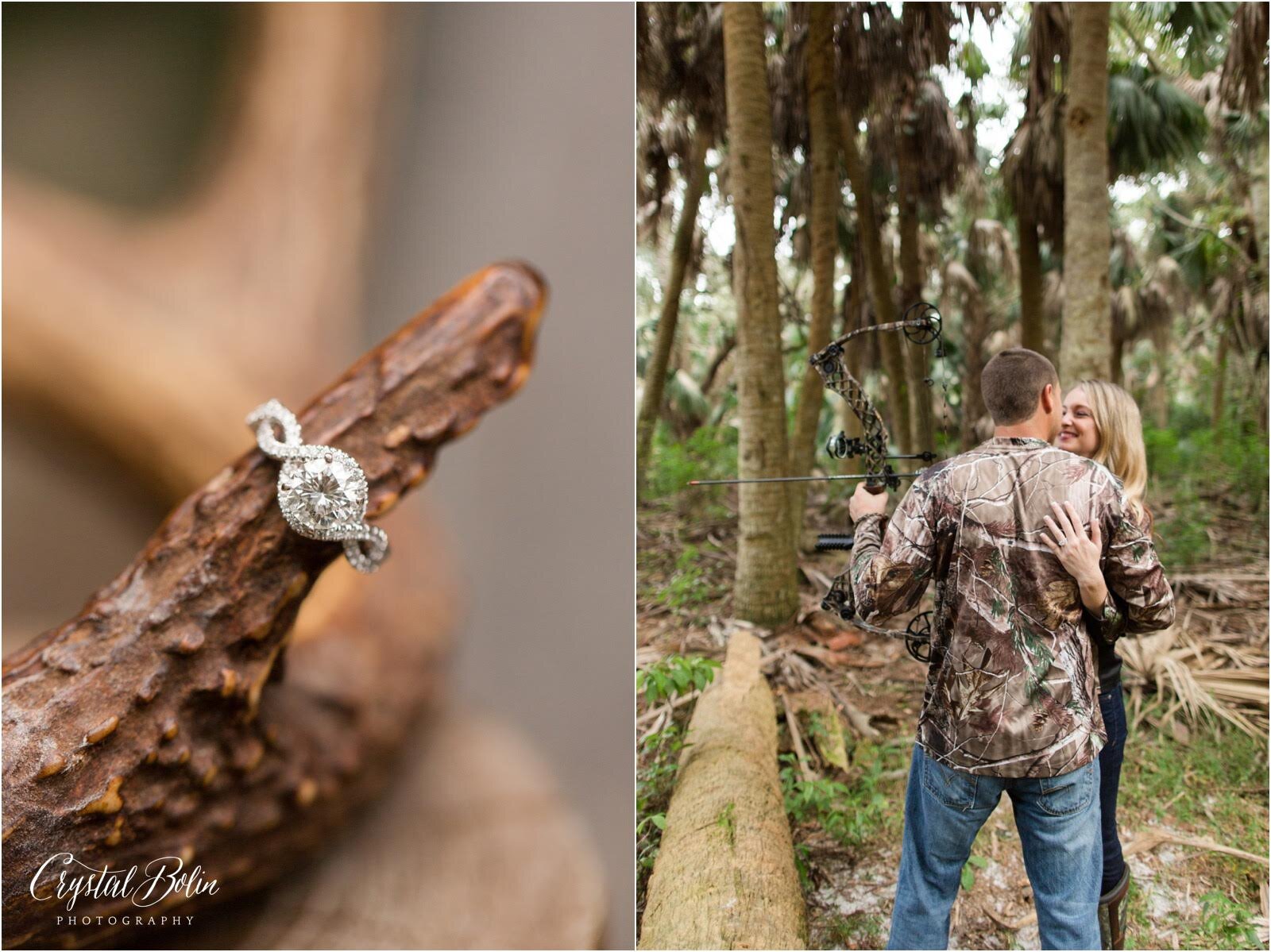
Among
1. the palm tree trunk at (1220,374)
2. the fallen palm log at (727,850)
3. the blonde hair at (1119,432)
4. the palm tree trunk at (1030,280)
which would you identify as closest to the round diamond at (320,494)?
the fallen palm log at (727,850)

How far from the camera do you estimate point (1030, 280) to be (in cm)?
392

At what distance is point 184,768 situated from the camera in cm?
128

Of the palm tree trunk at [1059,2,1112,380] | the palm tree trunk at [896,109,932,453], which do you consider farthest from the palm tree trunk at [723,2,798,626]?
the palm tree trunk at [896,109,932,453]

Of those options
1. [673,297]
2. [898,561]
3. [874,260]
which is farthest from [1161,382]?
[898,561]

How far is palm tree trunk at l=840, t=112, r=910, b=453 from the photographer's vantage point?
12.1ft

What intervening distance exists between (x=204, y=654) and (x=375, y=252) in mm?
935

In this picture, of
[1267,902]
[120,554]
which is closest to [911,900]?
[1267,902]

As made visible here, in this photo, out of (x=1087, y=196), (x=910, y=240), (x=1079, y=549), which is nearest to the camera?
(x=1079, y=549)

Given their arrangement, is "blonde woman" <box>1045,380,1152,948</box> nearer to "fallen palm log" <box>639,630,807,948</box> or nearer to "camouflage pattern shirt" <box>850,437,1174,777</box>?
"camouflage pattern shirt" <box>850,437,1174,777</box>

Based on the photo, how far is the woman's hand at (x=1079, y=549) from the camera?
1.25 metres

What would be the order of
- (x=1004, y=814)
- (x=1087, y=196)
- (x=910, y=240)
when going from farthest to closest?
(x=910, y=240) → (x=1087, y=196) → (x=1004, y=814)

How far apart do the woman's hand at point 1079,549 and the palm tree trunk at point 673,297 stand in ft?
7.73

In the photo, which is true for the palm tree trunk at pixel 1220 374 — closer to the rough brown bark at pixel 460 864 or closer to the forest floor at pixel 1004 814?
the forest floor at pixel 1004 814

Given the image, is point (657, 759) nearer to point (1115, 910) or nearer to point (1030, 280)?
point (1115, 910)
